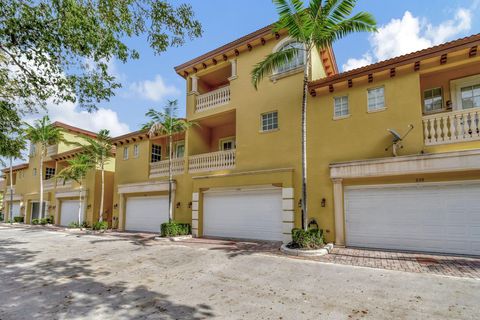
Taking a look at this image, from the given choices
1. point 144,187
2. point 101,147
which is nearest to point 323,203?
point 144,187

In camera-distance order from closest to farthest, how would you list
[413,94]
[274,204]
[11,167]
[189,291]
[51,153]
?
[189,291], [413,94], [274,204], [51,153], [11,167]

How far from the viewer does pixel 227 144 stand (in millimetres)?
17047

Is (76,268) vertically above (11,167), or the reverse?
(11,167)

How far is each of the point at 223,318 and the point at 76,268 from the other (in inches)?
244

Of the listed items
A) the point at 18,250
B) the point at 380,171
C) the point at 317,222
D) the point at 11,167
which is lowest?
the point at 18,250

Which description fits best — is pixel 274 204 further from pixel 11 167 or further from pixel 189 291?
pixel 11 167

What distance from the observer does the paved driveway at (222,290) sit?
5090 mm

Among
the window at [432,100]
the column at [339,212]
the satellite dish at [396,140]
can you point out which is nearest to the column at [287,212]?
the column at [339,212]

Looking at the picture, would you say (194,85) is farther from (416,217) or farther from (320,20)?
(416,217)

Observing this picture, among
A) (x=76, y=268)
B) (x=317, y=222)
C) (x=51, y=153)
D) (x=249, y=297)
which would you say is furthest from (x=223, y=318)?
(x=51, y=153)

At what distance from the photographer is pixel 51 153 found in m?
27.2

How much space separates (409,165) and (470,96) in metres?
4.02

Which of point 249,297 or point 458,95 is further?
point 458,95

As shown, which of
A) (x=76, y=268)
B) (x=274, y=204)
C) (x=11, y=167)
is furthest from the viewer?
(x=11, y=167)
